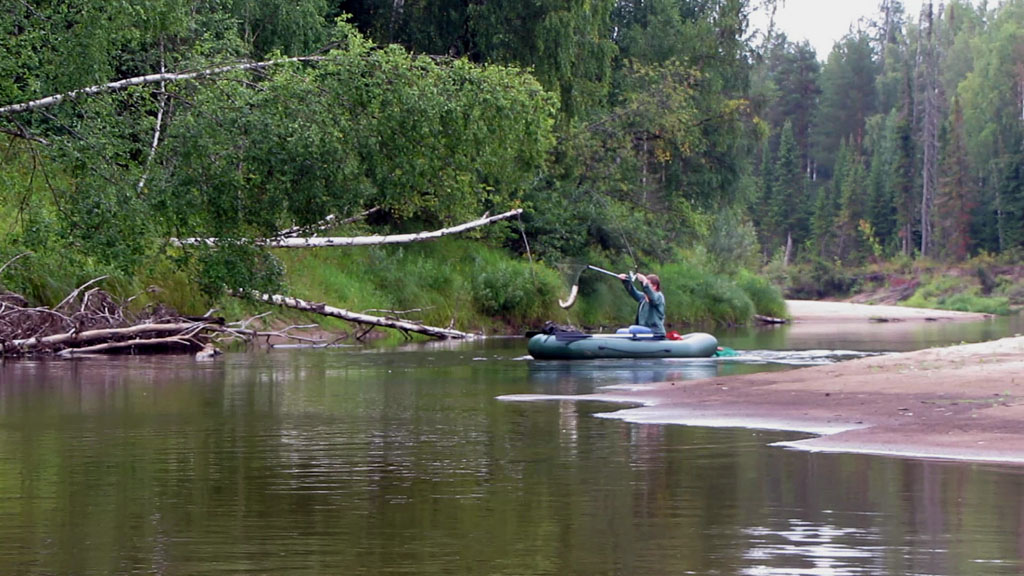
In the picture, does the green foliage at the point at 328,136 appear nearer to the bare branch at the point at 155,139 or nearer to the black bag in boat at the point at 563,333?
the bare branch at the point at 155,139

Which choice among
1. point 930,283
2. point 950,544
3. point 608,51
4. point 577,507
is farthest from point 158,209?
point 930,283

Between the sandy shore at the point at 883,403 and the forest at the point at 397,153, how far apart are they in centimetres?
506

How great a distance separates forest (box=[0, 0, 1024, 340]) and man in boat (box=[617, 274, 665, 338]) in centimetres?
270

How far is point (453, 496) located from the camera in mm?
9883

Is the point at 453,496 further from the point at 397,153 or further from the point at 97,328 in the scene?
the point at 97,328

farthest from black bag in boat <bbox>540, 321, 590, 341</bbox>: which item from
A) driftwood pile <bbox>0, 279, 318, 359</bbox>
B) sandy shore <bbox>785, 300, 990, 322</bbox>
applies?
sandy shore <bbox>785, 300, 990, 322</bbox>

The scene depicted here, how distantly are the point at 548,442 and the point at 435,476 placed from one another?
2.06 meters

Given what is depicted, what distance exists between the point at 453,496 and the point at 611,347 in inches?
575

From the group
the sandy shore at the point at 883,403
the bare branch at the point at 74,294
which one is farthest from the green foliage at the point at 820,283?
the sandy shore at the point at 883,403

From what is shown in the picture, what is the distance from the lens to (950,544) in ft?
26.7

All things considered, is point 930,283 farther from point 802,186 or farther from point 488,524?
point 488,524

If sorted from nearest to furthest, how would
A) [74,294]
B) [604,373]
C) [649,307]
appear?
[604,373], [74,294], [649,307]

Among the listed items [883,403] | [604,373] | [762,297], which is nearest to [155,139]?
[604,373]

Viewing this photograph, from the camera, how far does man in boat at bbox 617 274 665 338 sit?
80.3 feet
